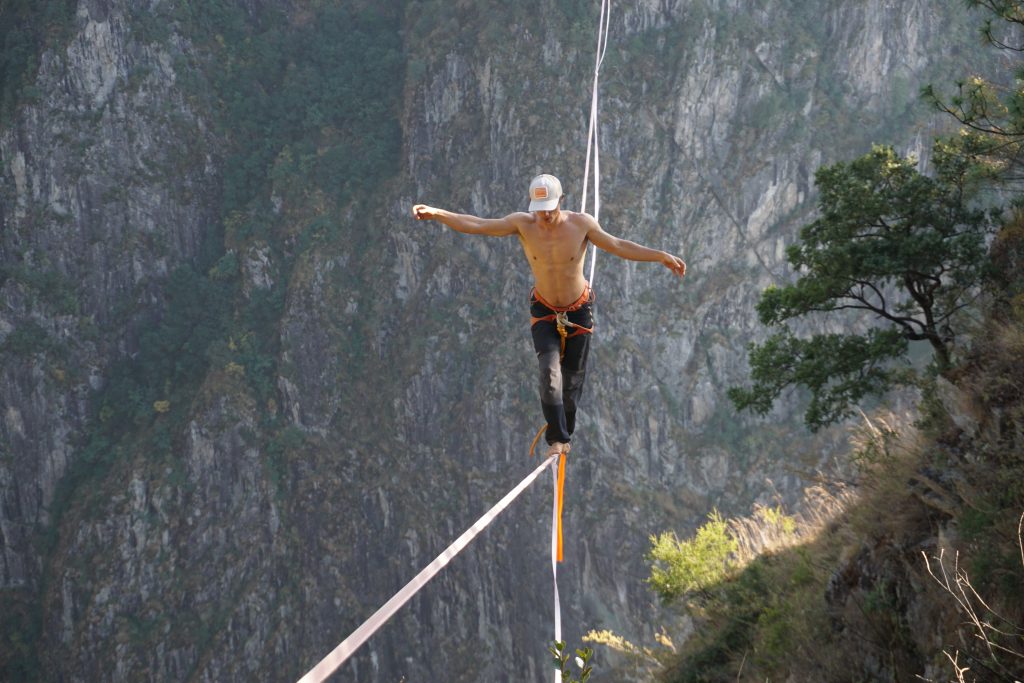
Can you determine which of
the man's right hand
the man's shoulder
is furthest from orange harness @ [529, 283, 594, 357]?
the man's right hand

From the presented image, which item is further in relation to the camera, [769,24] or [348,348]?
[348,348]

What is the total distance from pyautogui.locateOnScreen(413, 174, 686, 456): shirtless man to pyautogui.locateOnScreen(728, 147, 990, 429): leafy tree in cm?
557

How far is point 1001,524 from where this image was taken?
17.8 feet

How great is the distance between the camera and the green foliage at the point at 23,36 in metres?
53.3

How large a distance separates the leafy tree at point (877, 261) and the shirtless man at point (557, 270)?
5.57 meters

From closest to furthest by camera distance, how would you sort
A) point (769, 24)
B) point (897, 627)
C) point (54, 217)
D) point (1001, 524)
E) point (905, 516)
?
point (1001, 524), point (897, 627), point (905, 516), point (769, 24), point (54, 217)

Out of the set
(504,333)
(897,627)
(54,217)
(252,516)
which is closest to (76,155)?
(54,217)

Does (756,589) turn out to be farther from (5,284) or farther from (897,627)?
(5,284)

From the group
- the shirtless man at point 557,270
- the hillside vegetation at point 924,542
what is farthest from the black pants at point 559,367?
the hillside vegetation at point 924,542

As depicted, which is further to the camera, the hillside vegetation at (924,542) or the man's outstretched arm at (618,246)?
the man's outstretched arm at (618,246)

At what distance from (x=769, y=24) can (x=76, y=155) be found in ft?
122

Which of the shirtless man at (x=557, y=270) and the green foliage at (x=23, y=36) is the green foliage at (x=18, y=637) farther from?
the shirtless man at (x=557, y=270)

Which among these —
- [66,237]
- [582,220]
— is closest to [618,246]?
[582,220]

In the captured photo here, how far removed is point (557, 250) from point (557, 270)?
163 mm
